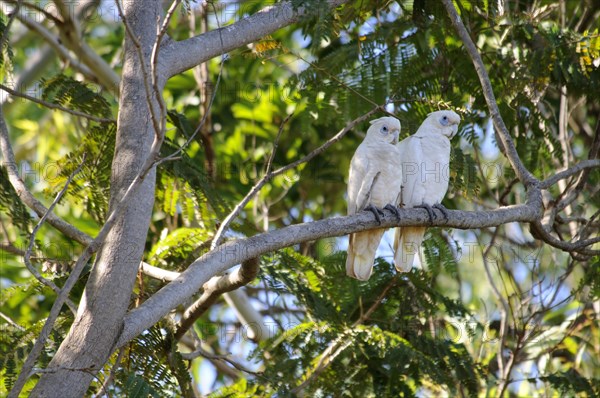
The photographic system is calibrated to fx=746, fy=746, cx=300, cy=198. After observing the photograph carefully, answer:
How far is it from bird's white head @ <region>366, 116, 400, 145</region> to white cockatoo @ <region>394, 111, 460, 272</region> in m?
0.17

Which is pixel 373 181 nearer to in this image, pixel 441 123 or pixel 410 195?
pixel 410 195

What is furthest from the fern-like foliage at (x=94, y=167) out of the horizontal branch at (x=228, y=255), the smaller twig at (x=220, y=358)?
the horizontal branch at (x=228, y=255)

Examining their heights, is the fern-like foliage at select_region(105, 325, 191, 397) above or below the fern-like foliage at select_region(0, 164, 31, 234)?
below

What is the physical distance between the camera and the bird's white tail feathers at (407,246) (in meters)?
4.87

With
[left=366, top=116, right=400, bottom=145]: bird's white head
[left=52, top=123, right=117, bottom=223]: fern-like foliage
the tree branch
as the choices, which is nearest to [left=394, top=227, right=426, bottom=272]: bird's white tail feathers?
[left=366, top=116, right=400, bottom=145]: bird's white head

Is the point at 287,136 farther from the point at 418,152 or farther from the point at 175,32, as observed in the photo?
the point at 418,152

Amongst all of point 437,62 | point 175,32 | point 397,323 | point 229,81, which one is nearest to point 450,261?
point 397,323

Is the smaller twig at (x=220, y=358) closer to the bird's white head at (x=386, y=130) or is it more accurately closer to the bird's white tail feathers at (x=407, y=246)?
the bird's white tail feathers at (x=407, y=246)

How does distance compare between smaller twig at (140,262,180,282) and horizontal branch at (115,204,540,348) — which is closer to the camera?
horizontal branch at (115,204,540,348)

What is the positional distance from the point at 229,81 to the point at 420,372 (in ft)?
12.4

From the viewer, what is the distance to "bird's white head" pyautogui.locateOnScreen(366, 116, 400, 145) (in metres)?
4.88

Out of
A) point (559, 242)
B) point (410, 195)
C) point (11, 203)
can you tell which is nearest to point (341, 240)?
point (410, 195)

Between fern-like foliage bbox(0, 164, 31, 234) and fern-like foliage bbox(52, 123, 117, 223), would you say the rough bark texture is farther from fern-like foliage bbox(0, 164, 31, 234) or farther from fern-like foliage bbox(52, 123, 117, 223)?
fern-like foliage bbox(0, 164, 31, 234)

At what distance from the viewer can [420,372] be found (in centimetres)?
531
